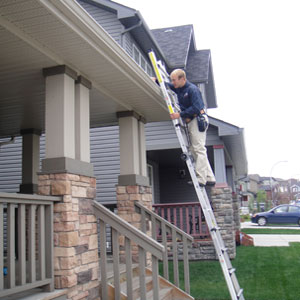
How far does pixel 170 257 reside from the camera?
10039 mm

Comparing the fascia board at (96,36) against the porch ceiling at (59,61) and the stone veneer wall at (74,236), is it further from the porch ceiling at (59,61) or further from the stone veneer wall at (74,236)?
the stone veneer wall at (74,236)

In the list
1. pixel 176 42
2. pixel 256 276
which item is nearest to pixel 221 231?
pixel 256 276

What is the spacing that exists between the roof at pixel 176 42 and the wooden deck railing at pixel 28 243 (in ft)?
32.6

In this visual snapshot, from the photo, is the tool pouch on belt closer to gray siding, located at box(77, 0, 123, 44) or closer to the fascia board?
the fascia board

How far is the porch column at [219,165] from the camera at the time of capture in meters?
10.6

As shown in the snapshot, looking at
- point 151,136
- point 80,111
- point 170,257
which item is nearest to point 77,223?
point 80,111

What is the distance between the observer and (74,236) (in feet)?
13.9

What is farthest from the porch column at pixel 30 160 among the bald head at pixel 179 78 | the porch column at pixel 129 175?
the bald head at pixel 179 78

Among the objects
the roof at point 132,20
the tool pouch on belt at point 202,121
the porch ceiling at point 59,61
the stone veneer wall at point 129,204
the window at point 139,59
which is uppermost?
the roof at point 132,20

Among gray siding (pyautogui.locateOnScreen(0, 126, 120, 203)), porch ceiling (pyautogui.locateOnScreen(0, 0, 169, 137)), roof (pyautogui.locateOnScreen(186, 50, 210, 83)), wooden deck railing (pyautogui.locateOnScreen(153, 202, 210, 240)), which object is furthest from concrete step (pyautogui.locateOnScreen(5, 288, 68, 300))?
roof (pyautogui.locateOnScreen(186, 50, 210, 83))

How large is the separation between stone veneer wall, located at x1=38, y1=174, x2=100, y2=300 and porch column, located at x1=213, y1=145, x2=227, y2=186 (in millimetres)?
6426

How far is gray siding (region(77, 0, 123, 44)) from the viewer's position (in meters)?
11.3

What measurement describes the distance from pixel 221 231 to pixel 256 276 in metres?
2.39

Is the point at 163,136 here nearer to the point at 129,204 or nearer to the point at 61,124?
the point at 129,204
